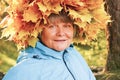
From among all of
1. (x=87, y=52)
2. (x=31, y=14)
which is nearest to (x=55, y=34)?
(x=31, y=14)

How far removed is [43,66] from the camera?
153 inches

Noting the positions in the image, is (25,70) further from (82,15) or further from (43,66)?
(82,15)

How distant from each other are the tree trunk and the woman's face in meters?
4.62

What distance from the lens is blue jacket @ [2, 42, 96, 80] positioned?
381 centimetres

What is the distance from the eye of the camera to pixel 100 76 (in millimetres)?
8312

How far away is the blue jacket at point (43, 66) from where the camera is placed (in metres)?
3.81

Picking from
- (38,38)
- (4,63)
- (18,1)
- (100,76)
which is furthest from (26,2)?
(4,63)

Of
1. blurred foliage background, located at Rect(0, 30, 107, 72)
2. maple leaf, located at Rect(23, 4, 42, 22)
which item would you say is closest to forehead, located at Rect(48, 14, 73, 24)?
maple leaf, located at Rect(23, 4, 42, 22)

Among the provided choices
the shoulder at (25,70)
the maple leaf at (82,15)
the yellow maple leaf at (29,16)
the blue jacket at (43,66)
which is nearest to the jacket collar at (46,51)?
the blue jacket at (43,66)

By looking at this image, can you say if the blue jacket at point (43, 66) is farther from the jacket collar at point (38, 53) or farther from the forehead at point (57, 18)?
the forehead at point (57, 18)

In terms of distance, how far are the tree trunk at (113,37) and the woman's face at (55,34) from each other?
4.62m

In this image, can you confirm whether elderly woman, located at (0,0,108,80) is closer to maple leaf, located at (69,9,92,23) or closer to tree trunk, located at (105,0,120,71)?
maple leaf, located at (69,9,92,23)

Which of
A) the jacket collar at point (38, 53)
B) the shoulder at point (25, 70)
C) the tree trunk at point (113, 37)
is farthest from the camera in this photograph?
the tree trunk at point (113, 37)

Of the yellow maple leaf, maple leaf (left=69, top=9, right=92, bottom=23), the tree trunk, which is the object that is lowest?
the tree trunk
